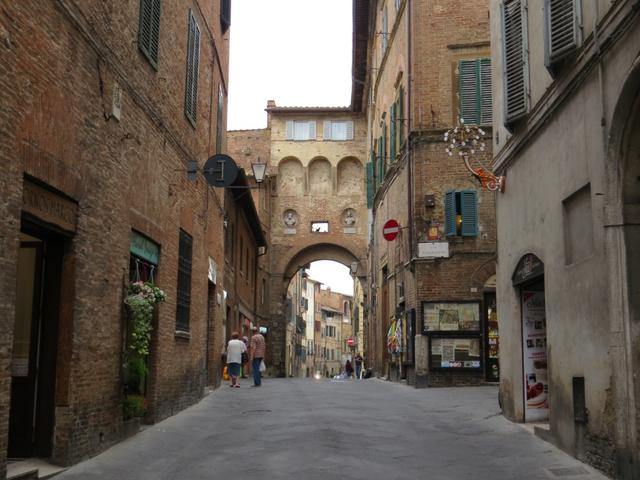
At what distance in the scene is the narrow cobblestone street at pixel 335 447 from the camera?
7938 mm

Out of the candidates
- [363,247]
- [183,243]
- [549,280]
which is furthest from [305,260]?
[549,280]

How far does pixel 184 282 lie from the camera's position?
14.0 meters

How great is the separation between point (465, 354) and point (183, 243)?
8569mm

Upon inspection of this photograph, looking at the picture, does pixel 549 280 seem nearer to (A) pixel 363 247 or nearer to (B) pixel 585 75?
(B) pixel 585 75

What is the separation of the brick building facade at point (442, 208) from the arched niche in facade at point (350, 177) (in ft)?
65.5

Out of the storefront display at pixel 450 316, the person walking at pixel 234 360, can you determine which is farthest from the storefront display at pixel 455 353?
the person walking at pixel 234 360

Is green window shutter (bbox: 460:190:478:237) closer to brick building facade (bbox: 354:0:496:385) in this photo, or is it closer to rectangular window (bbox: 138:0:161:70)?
brick building facade (bbox: 354:0:496:385)

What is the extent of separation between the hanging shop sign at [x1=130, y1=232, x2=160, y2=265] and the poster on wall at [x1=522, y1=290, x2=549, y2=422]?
5243mm

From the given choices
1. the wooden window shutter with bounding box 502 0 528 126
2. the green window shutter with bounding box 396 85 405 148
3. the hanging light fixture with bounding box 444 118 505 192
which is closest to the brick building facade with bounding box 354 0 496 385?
the green window shutter with bounding box 396 85 405 148

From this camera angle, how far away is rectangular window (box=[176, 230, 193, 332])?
1353 centimetres

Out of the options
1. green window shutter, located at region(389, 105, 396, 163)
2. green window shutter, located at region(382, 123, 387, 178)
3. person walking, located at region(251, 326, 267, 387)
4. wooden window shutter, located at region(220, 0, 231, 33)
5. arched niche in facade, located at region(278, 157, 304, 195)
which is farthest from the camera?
arched niche in facade, located at region(278, 157, 304, 195)

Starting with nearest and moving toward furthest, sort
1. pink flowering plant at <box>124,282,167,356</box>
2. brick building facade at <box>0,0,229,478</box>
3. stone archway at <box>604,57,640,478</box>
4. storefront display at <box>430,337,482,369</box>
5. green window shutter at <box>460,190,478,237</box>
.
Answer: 1. brick building facade at <box>0,0,229,478</box>
2. stone archway at <box>604,57,640,478</box>
3. pink flowering plant at <box>124,282,167,356</box>
4. storefront display at <box>430,337,482,369</box>
5. green window shutter at <box>460,190,478,237</box>

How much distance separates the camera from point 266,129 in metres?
42.8

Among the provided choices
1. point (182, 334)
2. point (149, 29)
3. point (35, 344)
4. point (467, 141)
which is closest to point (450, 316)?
point (467, 141)
